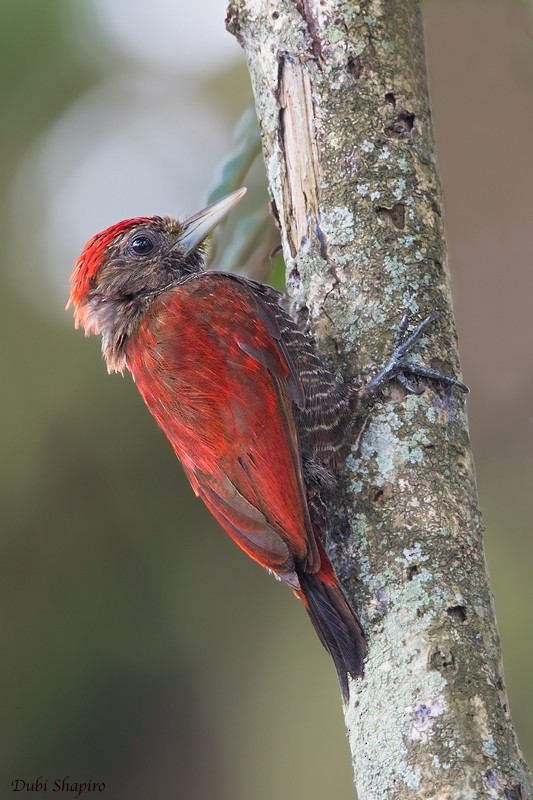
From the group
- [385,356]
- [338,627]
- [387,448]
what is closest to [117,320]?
[385,356]

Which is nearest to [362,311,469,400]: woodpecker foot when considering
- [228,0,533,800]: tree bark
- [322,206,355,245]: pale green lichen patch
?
[228,0,533,800]: tree bark

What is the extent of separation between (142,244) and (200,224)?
8.1 inches

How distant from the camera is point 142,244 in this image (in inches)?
118

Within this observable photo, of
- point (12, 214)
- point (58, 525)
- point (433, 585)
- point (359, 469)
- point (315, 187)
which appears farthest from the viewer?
point (12, 214)

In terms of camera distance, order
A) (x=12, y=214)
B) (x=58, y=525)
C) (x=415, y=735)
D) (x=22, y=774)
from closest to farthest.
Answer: (x=415, y=735), (x=22, y=774), (x=58, y=525), (x=12, y=214)

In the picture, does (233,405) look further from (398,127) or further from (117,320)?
(398,127)

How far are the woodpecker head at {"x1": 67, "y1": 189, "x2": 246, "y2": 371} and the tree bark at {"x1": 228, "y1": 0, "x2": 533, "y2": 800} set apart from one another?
57 cm

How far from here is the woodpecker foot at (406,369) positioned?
6.91 ft

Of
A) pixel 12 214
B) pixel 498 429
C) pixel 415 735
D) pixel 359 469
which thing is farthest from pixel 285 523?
pixel 12 214

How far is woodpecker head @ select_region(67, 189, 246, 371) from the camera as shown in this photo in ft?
9.44

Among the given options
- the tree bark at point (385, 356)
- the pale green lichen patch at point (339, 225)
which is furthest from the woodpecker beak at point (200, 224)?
the pale green lichen patch at point (339, 225)

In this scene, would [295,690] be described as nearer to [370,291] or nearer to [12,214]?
[370,291]

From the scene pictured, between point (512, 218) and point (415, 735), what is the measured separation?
2753 millimetres

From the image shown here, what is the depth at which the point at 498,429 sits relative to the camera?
3910 millimetres
